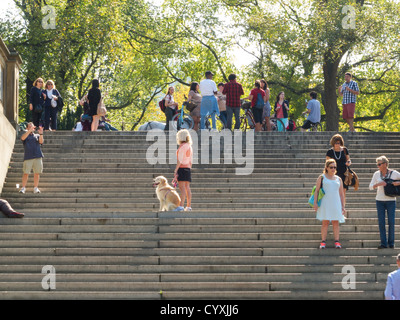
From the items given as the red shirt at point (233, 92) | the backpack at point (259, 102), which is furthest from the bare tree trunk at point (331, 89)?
the red shirt at point (233, 92)

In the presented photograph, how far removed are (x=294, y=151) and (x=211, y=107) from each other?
8.33 ft

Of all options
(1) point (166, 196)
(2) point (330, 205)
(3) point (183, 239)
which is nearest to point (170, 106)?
(1) point (166, 196)

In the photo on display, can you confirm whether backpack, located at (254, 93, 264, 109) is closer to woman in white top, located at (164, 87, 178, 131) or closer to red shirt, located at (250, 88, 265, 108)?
red shirt, located at (250, 88, 265, 108)

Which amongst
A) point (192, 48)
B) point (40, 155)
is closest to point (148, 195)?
point (40, 155)

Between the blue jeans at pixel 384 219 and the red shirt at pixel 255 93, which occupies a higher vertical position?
the red shirt at pixel 255 93

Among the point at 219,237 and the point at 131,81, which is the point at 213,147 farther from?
the point at 131,81

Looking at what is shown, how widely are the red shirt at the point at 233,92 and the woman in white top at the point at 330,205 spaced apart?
302 inches

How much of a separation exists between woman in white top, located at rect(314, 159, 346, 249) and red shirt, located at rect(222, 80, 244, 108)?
7.67 m

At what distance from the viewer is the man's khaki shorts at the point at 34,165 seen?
17.8 m

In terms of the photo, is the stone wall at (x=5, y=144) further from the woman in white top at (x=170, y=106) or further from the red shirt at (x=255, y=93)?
the red shirt at (x=255, y=93)

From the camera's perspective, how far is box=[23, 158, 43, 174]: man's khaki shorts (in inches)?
700

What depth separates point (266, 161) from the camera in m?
19.8

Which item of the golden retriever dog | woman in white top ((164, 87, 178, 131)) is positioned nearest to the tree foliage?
woman in white top ((164, 87, 178, 131))

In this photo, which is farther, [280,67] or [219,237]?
[280,67]
